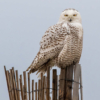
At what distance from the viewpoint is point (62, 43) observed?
79.7 inches

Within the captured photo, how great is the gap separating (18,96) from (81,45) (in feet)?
2.48

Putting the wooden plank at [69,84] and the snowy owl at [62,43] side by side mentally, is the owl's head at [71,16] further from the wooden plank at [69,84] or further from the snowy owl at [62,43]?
the wooden plank at [69,84]

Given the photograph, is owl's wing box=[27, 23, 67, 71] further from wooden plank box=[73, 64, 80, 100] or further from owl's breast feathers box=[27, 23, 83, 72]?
wooden plank box=[73, 64, 80, 100]

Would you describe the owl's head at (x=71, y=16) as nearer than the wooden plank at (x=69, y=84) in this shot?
No

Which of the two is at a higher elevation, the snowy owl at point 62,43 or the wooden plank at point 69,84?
the snowy owl at point 62,43

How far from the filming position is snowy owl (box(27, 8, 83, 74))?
2027 millimetres

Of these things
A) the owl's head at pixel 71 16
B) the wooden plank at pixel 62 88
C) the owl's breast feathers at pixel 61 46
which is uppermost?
the owl's head at pixel 71 16

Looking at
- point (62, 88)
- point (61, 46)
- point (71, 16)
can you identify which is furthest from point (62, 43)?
point (62, 88)

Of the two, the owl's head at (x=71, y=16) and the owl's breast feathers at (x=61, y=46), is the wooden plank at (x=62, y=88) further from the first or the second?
the owl's head at (x=71, y=16)

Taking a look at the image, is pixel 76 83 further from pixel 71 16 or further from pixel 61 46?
pixel 71 16

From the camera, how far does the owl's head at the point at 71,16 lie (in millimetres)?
2124

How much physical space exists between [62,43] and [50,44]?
12cm

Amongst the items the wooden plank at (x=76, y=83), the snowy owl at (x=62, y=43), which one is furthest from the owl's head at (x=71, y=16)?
the wooden plank at (x=76, y=83)

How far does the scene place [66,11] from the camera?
2.14 meters
